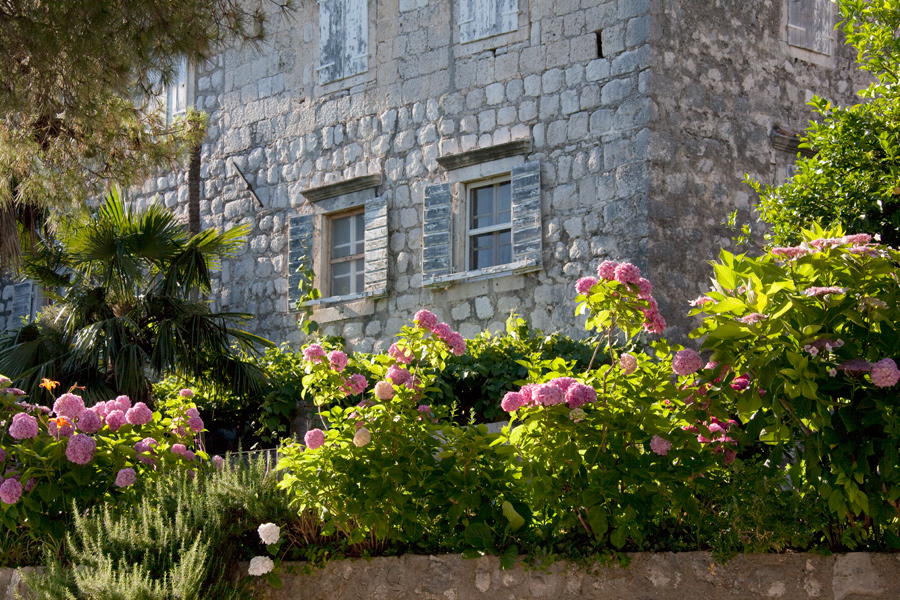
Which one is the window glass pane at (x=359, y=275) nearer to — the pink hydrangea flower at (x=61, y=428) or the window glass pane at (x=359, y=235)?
the window glass pane at (x=359, y=235)

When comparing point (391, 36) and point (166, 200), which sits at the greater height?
point (391, 36)

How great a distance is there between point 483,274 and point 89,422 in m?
5.64

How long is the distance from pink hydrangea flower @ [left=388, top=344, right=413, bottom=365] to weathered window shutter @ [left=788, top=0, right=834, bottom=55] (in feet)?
25.5

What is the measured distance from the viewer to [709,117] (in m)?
10.9

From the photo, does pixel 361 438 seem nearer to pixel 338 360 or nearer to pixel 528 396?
pixel 338 360

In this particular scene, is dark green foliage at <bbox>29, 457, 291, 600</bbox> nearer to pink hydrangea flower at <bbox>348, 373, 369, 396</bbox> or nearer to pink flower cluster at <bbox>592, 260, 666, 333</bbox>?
pink hydrangea flower at <bbox>348, 373, 369, 396</bbox>

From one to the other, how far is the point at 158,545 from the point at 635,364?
2.53m

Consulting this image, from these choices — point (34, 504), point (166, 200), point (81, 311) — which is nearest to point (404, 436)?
point (34, 504)

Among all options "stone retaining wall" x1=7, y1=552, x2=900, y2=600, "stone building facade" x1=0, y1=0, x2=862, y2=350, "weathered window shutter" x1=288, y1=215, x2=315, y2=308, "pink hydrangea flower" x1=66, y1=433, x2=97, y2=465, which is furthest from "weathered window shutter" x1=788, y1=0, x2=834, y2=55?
"pink hydrangea flower" x1=66, y1=433, x2=97, y2=465

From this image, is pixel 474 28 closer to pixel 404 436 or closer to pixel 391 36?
pixel 391 36

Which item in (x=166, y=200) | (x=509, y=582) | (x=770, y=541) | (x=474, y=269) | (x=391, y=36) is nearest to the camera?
(x=770, y=541)

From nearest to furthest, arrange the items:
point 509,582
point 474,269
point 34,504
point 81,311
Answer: point 509,582, point 34,504, point 81,311, point 474,269

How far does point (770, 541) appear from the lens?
4.80m

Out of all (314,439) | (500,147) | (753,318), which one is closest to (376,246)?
(500,147)
